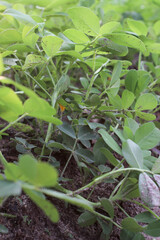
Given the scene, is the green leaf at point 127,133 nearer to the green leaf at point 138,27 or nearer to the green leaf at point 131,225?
the green leaf at point 131,225

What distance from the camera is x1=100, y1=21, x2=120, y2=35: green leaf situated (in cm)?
68

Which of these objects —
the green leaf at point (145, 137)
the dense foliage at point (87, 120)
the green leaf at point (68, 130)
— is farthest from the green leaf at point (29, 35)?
the green leaf at point (145, 137)

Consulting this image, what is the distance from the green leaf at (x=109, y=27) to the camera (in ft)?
2.23

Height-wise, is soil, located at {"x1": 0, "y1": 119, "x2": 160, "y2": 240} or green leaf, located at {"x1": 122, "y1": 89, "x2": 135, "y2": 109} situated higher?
green leaf, located at {"x1": 122, "y1": 89, "x2": 135, "y2": 109}

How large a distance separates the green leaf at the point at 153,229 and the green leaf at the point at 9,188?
333mm

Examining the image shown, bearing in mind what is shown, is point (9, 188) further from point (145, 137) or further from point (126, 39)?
point (126, 39)

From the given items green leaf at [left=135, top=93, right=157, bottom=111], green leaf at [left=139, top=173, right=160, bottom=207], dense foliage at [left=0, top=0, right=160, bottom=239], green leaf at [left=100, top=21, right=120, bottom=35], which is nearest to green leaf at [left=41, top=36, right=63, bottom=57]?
dense foliage at [left=0, top=0, right=160, bottom=239]

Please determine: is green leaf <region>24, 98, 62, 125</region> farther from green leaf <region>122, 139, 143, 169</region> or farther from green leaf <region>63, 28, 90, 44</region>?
green leaf <region>63, 28, 90, 44</region>

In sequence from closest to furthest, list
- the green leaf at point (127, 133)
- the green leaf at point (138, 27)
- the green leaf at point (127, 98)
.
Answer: the green leaf at point (127, 133)
the green leaf at point (127, 98)
the green leaf at point (138, 27)

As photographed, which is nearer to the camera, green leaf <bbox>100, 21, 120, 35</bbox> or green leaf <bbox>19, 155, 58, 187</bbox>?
green leaf <bbox>19, 155, 58, 187</bbox>

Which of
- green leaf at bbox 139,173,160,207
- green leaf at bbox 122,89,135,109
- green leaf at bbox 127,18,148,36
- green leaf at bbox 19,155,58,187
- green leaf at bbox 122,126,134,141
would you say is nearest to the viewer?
green leaf at bbox 19,155,58,187

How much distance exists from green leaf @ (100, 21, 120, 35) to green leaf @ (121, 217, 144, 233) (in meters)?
0.44

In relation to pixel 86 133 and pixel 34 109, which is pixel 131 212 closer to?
pixel 86 133

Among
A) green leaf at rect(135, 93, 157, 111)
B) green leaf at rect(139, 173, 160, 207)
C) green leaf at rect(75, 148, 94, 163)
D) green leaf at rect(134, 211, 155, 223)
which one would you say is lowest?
green leaf at rect(134, 211, 155, 223)
